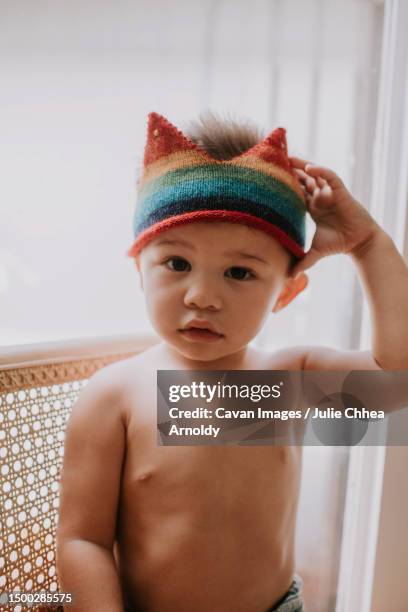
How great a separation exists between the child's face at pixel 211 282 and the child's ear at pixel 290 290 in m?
0.07

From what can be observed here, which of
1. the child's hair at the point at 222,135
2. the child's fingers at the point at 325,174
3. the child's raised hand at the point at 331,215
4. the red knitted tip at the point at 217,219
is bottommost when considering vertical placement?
the red knitted tip at the point at 217,219

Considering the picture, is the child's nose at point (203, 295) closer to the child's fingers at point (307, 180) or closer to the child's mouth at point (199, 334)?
the child's mouth at point (199, 334)

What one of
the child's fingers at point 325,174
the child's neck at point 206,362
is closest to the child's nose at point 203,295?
the child's neck at point 206,362

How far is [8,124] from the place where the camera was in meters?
0.74

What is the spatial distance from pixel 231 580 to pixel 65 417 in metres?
0.30

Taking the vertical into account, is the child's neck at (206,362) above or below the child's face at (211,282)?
below

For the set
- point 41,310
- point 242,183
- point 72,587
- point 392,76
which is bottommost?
point 72,587

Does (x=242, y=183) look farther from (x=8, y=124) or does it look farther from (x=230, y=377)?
(x=8, y=124)

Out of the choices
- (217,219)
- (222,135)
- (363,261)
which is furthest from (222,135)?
(363,261)

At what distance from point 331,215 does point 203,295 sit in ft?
0.81

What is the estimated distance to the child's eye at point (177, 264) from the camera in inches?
22.7

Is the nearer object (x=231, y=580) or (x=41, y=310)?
(x=231, y=580)

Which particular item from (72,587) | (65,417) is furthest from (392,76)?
(72,587)

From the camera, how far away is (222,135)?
24.3 inches
